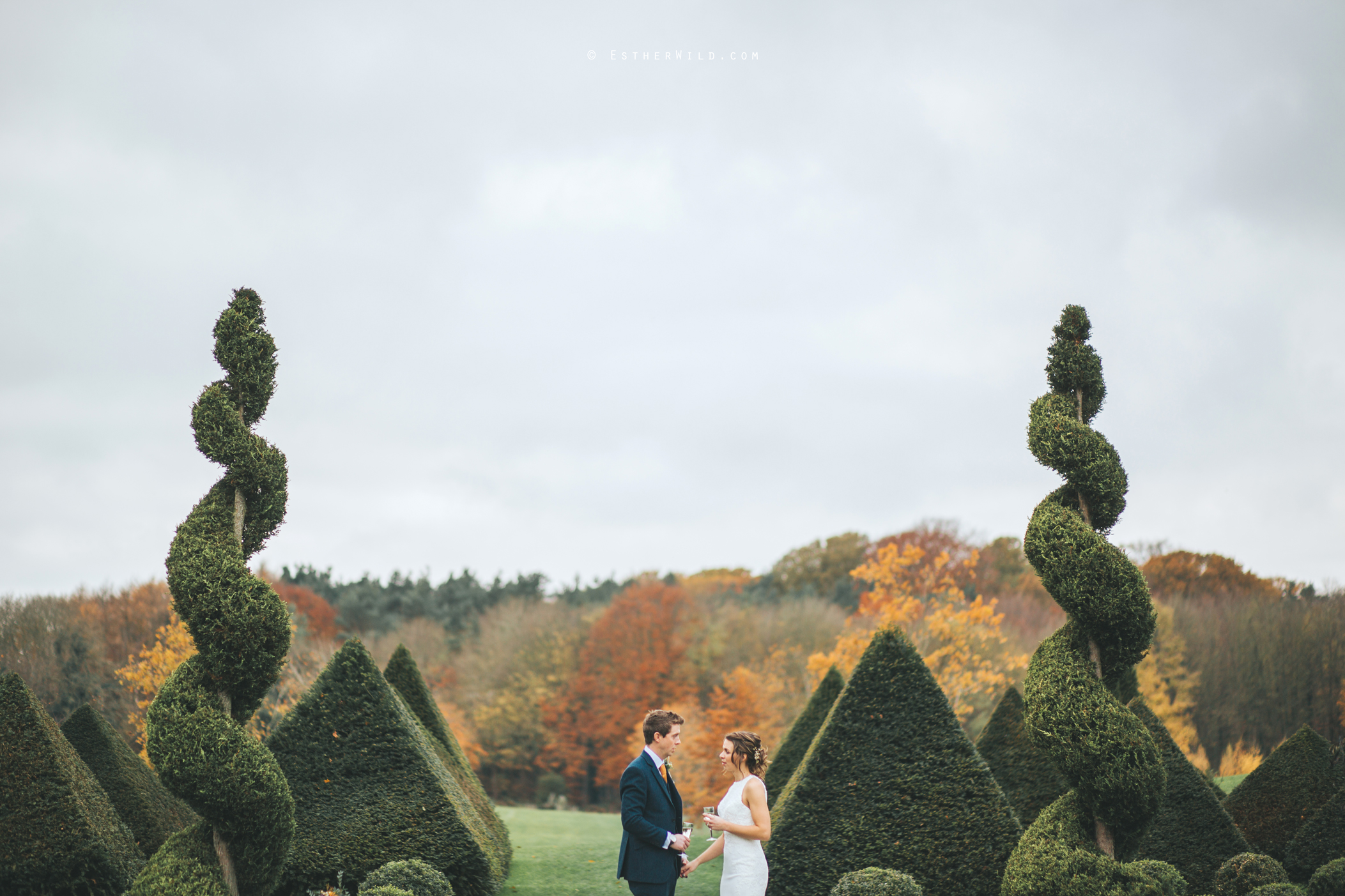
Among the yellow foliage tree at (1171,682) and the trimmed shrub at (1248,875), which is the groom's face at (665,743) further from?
the yellow foliage tree at (1171,682)

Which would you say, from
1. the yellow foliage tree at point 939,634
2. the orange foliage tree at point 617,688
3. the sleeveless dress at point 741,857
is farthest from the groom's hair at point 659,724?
the orange foliage tree at point 617,688

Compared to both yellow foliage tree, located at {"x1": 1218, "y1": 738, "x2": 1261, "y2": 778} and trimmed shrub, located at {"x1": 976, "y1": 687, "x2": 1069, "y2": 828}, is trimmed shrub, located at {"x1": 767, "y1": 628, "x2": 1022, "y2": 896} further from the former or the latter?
yellow foliage tree, located at {"x1": 1218, "y1": 738, "x2": 1261, "y2": 778}

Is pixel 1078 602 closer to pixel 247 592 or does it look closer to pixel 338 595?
pixel 247 592

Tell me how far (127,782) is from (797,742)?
8.87m

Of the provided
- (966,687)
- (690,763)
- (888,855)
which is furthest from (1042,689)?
(690,763)

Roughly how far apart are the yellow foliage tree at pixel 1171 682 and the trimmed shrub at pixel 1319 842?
2081 cm

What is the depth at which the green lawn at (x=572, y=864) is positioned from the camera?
11562 millimetres

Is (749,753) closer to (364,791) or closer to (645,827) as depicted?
(645,827)

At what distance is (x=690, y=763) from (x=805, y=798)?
18830 millimetres

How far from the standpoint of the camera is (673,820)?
6820 mm

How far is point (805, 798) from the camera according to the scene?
9492mm

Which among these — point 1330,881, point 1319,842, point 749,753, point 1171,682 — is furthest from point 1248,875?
point 1171,682

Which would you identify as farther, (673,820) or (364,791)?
(364,791)

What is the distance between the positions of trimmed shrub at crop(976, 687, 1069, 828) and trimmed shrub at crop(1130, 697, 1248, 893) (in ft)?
4.13
